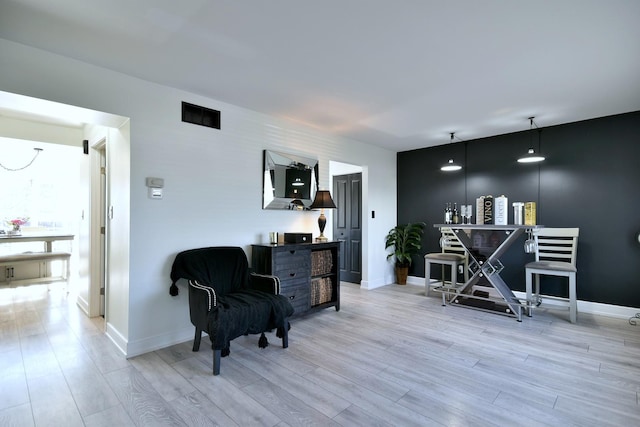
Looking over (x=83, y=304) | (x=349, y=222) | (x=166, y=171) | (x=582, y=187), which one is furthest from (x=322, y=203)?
(x=582, y=187)

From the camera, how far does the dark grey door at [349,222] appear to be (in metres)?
5.62

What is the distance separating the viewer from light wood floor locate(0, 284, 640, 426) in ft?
6.17

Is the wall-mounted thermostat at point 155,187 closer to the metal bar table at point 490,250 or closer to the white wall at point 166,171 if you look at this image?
the white wall at point 166,171

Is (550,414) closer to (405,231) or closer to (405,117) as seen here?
(405,117)

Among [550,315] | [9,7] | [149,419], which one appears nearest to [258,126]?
[9,7]

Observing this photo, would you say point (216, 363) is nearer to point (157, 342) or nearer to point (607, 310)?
point (157, 342)

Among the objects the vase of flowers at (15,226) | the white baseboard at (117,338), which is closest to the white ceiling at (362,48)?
the white baseboard at (117,338)

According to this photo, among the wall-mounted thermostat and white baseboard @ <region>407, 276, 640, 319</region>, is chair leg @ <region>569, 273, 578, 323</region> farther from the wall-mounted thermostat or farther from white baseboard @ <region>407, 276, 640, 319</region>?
the wall-mounted thermostat

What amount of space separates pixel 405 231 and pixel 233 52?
4.16 meters

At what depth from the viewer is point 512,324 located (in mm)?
3521

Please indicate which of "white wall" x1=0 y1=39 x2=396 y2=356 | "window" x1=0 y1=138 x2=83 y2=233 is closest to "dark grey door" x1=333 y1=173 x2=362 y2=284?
"white wall" x1=0 y1=39 x2=396 y2=356

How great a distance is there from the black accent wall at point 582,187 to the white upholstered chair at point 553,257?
0.21m

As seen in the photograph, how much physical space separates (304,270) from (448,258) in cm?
230

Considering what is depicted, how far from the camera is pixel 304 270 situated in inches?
144
